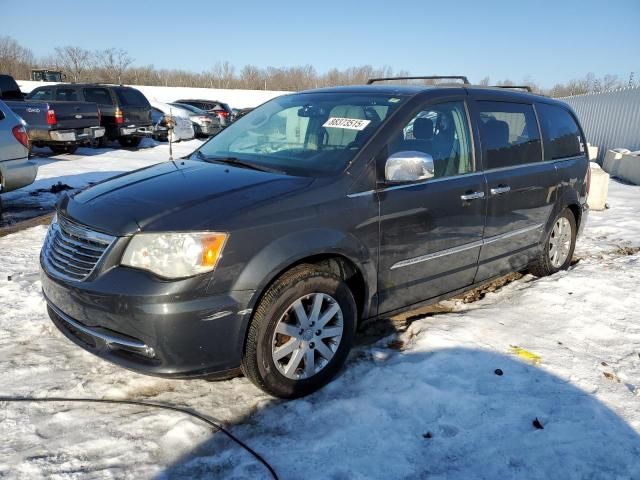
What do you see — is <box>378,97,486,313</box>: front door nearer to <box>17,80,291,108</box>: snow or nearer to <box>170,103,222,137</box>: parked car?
<box>170,103,222,137</box>: parked car

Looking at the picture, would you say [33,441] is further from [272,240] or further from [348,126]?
[348,126]

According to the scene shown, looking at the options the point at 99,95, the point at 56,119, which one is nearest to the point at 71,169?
the point at 56,119

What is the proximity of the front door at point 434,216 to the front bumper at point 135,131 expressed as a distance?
13.7 meters

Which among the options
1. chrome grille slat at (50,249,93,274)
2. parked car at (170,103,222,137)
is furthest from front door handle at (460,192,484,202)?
parked car at (170,103,222,137)

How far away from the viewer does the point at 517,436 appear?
2.70m

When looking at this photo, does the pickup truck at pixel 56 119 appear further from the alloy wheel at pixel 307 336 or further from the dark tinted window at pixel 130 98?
the alloy wheel at pixel 307 336

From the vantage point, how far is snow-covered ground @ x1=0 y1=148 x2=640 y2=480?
2.44m

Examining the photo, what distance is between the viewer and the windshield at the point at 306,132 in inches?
131

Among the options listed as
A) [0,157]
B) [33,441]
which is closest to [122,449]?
[33,441]

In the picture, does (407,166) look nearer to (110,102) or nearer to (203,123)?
(110,102)

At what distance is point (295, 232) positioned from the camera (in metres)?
2.82

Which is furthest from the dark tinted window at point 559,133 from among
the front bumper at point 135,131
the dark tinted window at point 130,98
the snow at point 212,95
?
the snow at point 212,95

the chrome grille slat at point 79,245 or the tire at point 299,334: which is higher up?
the chrome grille slat at point 79,245

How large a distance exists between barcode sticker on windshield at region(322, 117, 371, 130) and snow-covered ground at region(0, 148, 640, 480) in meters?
1.53
